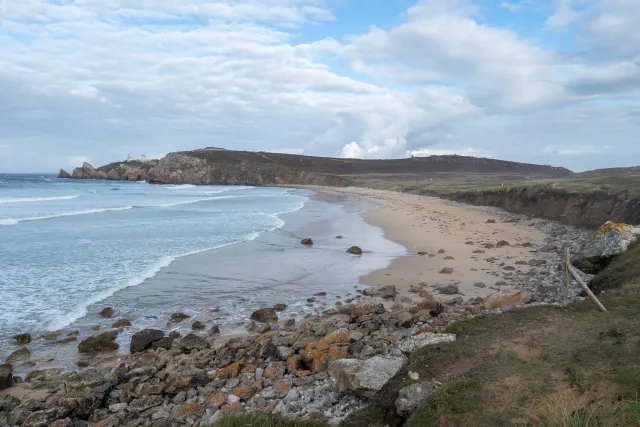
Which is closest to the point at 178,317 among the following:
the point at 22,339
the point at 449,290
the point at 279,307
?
the point at 279,307

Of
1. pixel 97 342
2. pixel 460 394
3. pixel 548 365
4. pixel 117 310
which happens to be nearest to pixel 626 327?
pixel 548 365

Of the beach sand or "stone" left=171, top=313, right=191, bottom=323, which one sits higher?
the beach sand

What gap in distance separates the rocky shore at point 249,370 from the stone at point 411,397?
1 cm

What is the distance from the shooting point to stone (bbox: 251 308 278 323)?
1165 cm

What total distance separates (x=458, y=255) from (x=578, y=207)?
38.1 feet

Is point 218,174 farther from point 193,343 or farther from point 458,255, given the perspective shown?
point 193,343

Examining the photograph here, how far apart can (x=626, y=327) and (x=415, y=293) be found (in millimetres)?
6982

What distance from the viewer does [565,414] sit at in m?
4.42

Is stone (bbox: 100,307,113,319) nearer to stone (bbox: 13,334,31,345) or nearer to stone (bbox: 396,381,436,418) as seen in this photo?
stone (bbox: 13,334,31,345)

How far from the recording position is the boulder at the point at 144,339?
9.90 meters

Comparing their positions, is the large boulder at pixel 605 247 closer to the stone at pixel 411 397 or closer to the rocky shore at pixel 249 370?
the rocky shore at pixel 249 370

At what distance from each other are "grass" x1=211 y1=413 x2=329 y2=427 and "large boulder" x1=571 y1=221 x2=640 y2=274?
9.77 metres

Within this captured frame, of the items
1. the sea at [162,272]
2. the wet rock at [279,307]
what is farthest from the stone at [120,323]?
the wet rock at [279,307]

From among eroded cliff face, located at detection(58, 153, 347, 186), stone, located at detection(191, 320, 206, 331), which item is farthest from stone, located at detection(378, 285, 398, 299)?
eroded cliff face, located at detection(58, 153, 347, 186)
